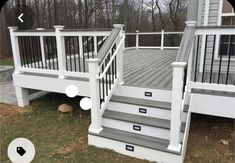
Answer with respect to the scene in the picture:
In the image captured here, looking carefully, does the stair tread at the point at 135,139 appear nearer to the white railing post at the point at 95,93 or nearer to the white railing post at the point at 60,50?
the white railing post at the point at 95,93

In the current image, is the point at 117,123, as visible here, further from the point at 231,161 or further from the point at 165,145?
the point at 231,161


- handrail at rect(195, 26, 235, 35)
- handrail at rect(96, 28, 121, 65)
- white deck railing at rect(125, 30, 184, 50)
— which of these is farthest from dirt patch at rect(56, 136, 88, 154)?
white deck railing at rect(125, 30, 184, 50)

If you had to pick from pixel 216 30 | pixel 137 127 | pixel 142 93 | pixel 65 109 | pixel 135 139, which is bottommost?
pixel 65 109

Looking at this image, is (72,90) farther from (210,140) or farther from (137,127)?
(210,140)

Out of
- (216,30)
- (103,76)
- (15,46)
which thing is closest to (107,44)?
(103,76)

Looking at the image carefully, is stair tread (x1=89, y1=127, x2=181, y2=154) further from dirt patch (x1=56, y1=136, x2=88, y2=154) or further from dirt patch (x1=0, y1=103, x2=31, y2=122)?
dirt patch (x1=0, y1=103, x2=31, y2=122)

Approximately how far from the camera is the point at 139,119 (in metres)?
3.52

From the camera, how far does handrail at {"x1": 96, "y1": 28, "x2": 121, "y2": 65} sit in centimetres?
344

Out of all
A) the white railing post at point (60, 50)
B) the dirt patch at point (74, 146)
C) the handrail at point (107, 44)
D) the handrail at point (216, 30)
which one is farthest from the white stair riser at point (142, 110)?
the white railing post at point (60, 50)

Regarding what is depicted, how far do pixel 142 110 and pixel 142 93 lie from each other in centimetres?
32

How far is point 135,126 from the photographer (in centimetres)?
347

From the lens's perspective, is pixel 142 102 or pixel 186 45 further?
pixel 142 102

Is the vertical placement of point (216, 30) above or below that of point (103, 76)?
above

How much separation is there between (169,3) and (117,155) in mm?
14773
